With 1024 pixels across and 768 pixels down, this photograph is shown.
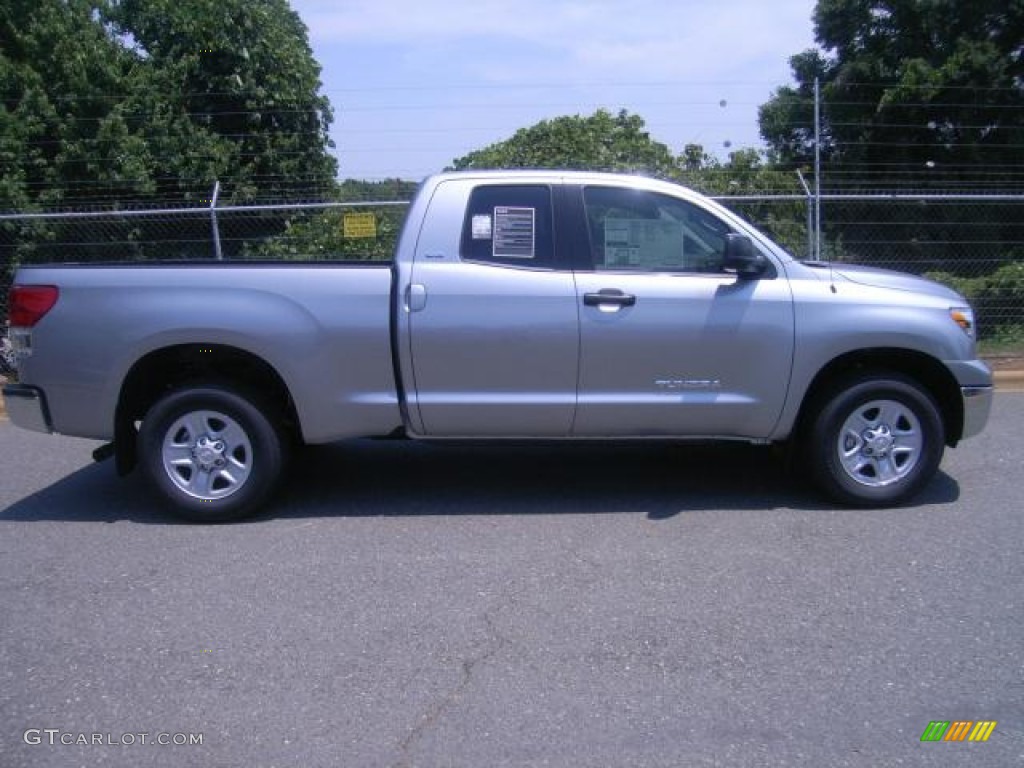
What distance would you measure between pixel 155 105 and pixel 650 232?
989 cm

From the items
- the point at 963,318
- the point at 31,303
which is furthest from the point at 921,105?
the point at 31,303

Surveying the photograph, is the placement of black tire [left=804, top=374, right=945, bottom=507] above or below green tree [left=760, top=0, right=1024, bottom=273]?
below

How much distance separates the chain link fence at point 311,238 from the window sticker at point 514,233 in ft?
15.1

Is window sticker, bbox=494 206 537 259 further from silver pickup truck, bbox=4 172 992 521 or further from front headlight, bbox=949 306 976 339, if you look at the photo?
front headlight, bbox=949 306 976 339

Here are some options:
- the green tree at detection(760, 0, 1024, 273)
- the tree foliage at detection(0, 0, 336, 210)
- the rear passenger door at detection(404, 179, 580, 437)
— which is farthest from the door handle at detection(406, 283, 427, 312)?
the green tree at detection(760, 0, 1024, 273)

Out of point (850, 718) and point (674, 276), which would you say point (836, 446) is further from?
point (850, 718)

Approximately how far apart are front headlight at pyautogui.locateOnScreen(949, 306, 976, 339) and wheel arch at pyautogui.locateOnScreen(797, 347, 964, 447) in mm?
260

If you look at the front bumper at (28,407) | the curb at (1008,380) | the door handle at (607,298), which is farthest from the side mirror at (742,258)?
the curb at (1008,380)

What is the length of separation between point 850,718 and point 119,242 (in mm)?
10410

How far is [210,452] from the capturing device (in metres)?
5.71

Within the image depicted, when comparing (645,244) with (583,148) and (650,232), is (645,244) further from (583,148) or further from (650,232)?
(583,148)

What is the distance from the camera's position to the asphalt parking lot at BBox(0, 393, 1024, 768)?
11.2 ft

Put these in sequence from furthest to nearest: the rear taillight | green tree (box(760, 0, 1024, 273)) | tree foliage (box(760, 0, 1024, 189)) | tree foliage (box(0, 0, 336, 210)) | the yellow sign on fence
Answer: tree foliage (box(760, 0, 1024, 189))
green tree (box(760, 0, 1024, 273))
tree foliage (box(0, 0, 336, 210))
the yellow sign on fence
the rear taillight

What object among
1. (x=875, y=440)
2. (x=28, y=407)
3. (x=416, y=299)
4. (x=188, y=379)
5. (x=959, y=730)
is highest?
(x=416, y=299)
